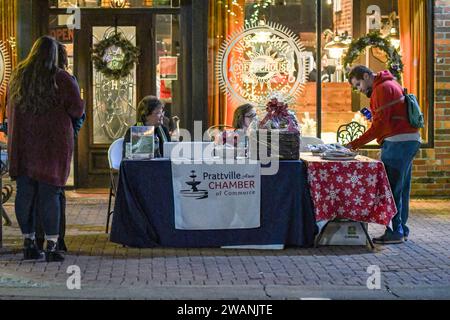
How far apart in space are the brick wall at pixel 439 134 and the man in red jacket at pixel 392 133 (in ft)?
10.1

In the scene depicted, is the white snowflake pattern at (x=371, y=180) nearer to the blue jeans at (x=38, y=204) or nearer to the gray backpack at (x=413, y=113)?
the gray backpack at (x=413, y=113)

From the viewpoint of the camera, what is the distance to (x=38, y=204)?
26.7 feet

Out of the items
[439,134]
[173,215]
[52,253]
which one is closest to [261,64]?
[439,134]

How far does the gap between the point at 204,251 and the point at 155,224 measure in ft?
1.70

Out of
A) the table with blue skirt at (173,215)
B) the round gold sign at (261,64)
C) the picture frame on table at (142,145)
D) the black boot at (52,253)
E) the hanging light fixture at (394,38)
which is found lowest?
the black boot at (52,253)

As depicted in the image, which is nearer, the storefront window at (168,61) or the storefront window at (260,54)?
the storefront window at (260,54)

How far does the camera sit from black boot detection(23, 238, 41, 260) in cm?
820

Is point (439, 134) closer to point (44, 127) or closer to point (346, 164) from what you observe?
point (346, 164)

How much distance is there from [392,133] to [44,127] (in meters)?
3.31

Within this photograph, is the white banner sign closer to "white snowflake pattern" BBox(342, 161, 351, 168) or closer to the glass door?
"white snowflake pattern" BBox(342, 161, 351, 168)

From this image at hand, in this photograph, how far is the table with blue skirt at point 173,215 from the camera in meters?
8.55

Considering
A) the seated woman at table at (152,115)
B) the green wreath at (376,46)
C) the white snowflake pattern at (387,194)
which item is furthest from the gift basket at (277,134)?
the green wreath at (376,46)

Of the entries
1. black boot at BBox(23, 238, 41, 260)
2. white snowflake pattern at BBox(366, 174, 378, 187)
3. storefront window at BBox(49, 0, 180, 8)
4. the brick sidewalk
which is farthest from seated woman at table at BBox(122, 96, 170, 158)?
storefront window at BBox(49, 0, 180, 8)
